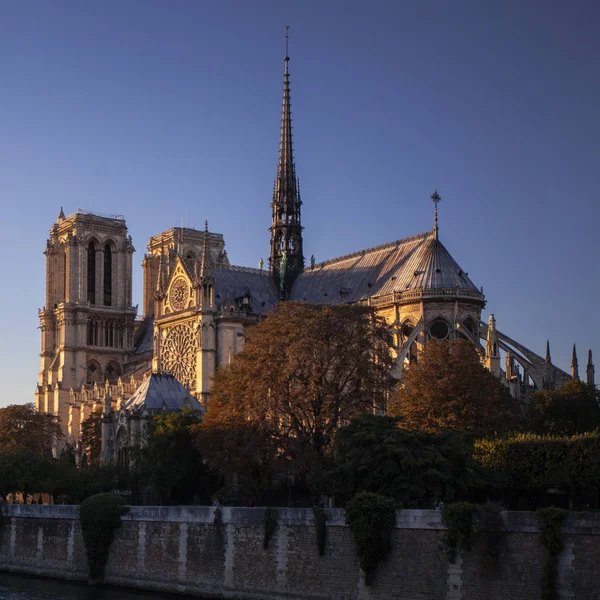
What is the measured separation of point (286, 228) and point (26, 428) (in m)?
24.5

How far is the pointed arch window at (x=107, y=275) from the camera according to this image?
122706 millimetres

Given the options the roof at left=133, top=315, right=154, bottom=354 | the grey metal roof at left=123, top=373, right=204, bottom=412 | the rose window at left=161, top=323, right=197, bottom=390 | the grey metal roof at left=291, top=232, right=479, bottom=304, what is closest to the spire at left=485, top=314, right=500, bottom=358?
the grey metal roof at left=291, top=232, right=479, bottom=304

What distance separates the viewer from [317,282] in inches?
3583

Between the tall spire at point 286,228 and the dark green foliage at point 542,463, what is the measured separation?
51654 millimetres

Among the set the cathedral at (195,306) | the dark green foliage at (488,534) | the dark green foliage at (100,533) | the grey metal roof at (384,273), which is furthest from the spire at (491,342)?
the dark green foliage at (488,534)

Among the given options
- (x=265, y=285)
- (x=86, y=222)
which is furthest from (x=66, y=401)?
(x=265, y=285)

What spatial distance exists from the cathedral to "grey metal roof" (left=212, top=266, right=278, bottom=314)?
118mm

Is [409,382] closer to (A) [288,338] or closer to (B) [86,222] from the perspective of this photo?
(A) [288,338]

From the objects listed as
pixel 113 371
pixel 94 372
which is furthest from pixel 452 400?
pixel 113 371

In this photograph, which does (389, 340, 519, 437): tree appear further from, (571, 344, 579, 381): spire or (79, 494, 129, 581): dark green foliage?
(571, 344, 579, 381): spire

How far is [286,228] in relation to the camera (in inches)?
3720

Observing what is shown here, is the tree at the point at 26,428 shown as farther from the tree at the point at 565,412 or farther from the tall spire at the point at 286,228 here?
the tree at the point at 565,412

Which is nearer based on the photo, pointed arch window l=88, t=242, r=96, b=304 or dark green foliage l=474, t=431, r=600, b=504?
dark green foliage l=474, t=431, r=600, b=504

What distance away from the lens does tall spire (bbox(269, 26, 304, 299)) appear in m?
93.9
